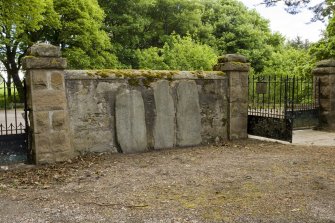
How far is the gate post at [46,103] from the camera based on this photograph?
590 centimetres

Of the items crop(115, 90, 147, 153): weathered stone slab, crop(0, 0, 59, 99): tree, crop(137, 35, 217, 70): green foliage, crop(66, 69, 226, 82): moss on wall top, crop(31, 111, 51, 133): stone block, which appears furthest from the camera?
crop(137, 35, 217, 70): green foliage

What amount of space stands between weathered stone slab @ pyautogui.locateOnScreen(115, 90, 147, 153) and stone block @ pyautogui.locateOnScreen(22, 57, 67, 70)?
126cm

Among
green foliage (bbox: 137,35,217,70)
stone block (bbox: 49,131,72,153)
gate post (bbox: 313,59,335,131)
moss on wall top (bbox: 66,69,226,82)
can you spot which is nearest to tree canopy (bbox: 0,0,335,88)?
green foliage (bbox: 137,35,217,70)

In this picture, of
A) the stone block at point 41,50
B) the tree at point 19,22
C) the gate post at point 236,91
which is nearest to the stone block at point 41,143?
the stone block at point 41,50

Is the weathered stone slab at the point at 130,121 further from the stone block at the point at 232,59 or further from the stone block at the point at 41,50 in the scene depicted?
the stone block at the point at 232,59

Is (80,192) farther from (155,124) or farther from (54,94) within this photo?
(155,124)

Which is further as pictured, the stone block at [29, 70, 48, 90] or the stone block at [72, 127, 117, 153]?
the stone block at [72, 127, 117, 153]

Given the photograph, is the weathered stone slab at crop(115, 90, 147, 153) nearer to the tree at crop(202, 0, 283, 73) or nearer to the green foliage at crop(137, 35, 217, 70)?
the green foliage at crop(137, 35, 217, 70)

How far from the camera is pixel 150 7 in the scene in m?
27.8

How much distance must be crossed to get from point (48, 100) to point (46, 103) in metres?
0.06

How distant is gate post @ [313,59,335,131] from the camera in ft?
35.1

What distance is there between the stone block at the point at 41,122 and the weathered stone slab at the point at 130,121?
132 centimetres

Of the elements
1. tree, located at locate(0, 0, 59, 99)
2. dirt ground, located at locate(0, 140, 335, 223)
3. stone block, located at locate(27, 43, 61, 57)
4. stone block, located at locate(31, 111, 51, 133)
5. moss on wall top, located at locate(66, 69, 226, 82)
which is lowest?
dirt ground, located at locate(0, 140, 335, 223)

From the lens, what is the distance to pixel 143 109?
7023 millimetres
